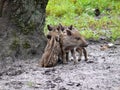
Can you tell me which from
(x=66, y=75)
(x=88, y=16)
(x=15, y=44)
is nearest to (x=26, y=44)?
(x=15, y=44)

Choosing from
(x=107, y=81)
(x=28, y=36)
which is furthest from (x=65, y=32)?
(x=107, y=81)

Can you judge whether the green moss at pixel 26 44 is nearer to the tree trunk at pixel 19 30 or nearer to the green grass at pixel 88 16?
the tree trunk at pixel 19 30

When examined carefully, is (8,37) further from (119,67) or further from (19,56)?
(119,67)

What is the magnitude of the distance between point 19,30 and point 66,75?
2066 mm

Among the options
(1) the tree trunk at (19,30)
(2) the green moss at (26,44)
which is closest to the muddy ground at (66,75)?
(1) the tree trunk at (19,30)

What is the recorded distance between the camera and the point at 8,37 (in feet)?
35.0

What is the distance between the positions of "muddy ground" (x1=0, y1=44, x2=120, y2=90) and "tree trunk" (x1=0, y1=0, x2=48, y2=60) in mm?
236

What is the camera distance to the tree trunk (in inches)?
419

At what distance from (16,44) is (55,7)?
758cm

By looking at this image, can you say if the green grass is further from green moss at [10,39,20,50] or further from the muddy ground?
green moss at [10,39,20,50]

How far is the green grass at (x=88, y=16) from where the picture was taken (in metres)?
14.3

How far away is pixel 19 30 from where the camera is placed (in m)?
10.8

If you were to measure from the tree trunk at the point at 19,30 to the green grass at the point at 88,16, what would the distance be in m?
2.79

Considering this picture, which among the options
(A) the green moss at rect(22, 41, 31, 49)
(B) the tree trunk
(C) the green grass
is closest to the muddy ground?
(B) the tree trunk
